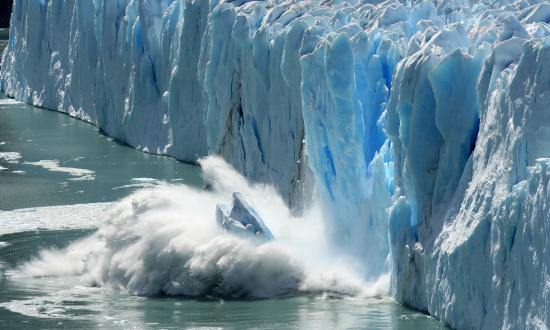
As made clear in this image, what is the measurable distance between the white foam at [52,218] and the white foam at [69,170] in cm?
250

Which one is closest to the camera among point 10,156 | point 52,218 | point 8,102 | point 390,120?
point 390,120

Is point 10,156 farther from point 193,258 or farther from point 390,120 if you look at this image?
point 390,120

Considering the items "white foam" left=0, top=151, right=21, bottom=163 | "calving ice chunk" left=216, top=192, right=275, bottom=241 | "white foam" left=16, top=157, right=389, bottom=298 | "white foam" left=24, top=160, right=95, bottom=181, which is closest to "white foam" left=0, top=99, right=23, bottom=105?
"white foam" left=0, top=151, right=21, bottom=163

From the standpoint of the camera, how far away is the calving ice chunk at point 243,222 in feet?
44.6

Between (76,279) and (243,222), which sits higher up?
(243,222)

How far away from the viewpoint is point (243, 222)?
13.7m

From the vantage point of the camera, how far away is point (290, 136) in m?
16.6

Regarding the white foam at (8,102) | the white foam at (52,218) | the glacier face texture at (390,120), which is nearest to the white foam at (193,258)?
the glacier face texture at (390,120)

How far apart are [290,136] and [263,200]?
960 millimetres

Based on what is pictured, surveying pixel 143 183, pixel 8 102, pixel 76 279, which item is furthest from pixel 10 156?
pixel 76 279

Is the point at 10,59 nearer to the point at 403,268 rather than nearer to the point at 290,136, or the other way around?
the point at 290,136

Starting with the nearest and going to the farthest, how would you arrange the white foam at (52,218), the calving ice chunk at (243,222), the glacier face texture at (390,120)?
the glacier face texture at (390,120) < the calving ice chunk at (243,222) < the white foam at (52,218)

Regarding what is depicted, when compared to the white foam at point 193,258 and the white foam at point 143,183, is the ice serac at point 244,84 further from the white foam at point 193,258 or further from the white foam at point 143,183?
the white foam at point 143,183

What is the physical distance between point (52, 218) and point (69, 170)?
4166mm
